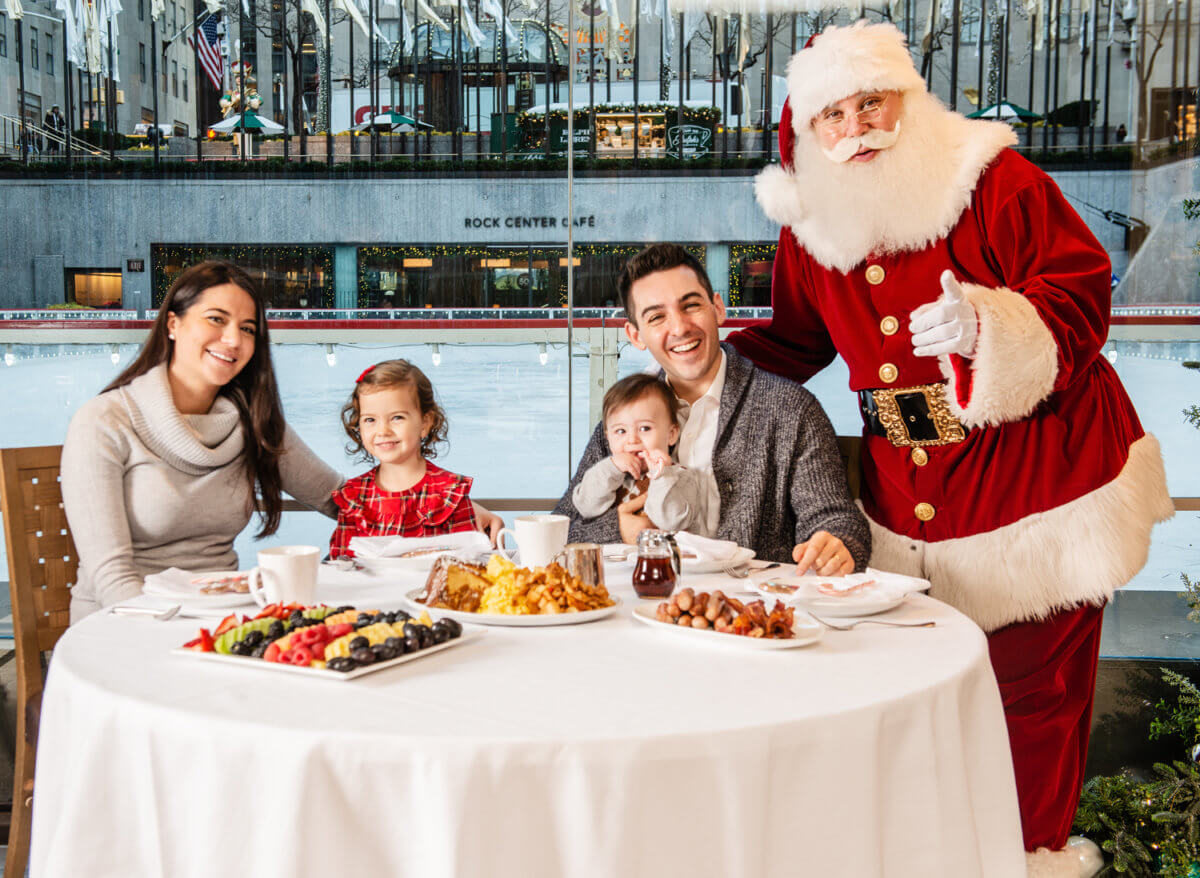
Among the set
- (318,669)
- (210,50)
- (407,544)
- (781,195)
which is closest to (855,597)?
(318,669)

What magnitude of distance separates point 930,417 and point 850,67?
0.69 metres

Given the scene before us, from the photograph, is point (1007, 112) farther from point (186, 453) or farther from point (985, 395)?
point (186, 453)

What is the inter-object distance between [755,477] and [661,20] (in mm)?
2289

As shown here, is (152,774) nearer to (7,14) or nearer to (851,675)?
(851,675)

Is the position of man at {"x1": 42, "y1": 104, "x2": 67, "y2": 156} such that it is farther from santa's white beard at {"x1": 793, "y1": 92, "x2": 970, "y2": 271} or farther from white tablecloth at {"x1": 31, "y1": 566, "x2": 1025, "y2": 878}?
white tablecloth at {"x1": 31, "y1": 566, "x2": 1025, "y2": 878}

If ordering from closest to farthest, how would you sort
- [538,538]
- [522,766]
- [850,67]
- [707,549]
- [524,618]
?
[522,766] → [524,618] → [538,538] → [707,549] → [850,67]

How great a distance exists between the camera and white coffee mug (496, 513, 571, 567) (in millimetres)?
1606

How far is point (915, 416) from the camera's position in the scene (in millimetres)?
2006

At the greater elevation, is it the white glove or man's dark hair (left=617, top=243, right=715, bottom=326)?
man's dark hair (left=617, top=243, right=715, bottom=326)

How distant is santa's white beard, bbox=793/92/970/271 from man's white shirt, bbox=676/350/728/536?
1.16 ft

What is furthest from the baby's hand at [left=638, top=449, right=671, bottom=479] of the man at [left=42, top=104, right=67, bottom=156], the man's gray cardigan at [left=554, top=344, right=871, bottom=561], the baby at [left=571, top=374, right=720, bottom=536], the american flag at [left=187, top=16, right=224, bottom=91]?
the man at [left=42, top=104, right=67, bottom=156]

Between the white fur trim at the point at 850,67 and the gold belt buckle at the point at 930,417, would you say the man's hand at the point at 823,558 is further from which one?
the white fur trim at the point at 850,67

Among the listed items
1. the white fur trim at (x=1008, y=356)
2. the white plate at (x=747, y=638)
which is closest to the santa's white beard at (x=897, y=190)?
the white fur trim at (x=1008, y=356)

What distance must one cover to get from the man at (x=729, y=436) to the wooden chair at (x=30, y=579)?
0.99m
